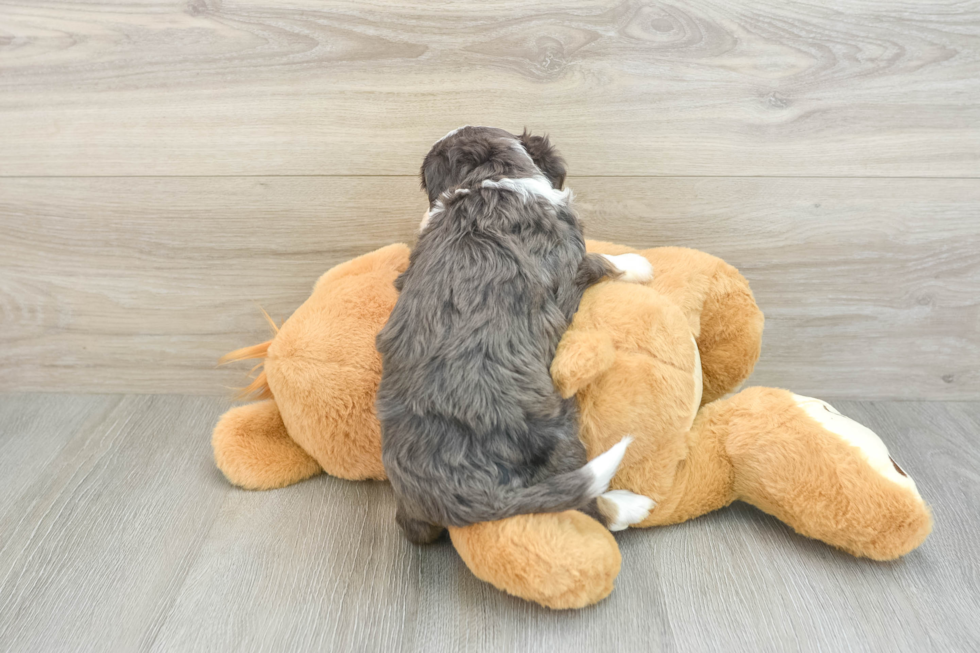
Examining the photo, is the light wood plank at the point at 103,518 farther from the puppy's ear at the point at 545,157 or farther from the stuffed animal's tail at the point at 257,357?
the puppy's ear at the point at 545,157

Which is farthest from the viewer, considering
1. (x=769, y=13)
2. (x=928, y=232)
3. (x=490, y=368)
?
(x=928, y=232)

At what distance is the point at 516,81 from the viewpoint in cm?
120

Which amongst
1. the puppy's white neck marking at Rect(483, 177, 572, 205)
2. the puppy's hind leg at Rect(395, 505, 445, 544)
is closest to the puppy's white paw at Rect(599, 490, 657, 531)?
the puppy's hind leg at Rect(395, 505, 445, 544)

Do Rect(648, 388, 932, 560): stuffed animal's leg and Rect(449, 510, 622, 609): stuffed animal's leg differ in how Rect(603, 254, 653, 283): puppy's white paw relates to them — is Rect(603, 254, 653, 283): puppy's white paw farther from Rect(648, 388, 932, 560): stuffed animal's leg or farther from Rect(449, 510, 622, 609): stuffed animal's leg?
Rect(449, 510, 622, 609): stuffed animal's leg

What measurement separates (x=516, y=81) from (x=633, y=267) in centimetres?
40

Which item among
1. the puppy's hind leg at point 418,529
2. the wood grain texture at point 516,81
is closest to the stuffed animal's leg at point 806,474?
the puppy's hind leg at point 418,529

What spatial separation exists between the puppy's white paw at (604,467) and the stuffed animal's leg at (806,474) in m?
0.17

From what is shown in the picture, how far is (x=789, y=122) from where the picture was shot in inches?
47.3

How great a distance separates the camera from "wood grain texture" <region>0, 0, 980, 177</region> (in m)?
1.16

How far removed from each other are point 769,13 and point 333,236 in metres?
0.85

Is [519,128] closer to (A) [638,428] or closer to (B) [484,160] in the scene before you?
(B) [484,160]

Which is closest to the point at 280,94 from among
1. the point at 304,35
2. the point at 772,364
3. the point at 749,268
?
the point at 304,35

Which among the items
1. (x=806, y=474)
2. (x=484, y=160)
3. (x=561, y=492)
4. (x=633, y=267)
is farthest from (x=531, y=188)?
(x=806, y=474)

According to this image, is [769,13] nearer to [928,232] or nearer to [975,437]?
[928,232]
